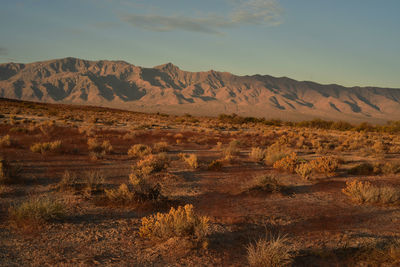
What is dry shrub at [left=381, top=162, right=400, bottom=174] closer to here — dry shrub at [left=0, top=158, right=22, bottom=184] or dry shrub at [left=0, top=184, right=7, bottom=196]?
dry shrub at [left=0, top=184, right=7, bottom=196]

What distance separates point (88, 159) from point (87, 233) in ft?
24.6

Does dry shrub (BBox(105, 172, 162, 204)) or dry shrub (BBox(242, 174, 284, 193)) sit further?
dry shrub (BBox(242, 174, 284, 193))

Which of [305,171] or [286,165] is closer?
[305,171]

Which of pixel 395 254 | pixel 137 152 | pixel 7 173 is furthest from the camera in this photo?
pixel 137 152

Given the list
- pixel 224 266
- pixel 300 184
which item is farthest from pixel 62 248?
pixel 300 184

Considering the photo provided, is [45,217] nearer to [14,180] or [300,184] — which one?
[14,180]

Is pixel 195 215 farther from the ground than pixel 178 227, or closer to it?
farther from the ground

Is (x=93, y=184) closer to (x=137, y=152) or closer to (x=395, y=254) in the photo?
(x=137, y=152)

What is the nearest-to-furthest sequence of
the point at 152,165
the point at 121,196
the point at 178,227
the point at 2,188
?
the point at 178,227
the point at 121,196
the point at 2,188
the point at 152,165

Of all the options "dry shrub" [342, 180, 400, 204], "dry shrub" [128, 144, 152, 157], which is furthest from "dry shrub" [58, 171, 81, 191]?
"dry shrub" [342, 180, 400, 204]

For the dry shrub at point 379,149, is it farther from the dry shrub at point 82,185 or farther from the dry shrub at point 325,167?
the dry shrub at point 82,185

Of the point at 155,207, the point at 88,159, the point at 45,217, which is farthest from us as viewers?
the point at 88,159

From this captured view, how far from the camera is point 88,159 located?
12.2 meters

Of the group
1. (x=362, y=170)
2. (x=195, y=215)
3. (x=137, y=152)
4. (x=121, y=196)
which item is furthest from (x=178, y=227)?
(x=362, y=170)
